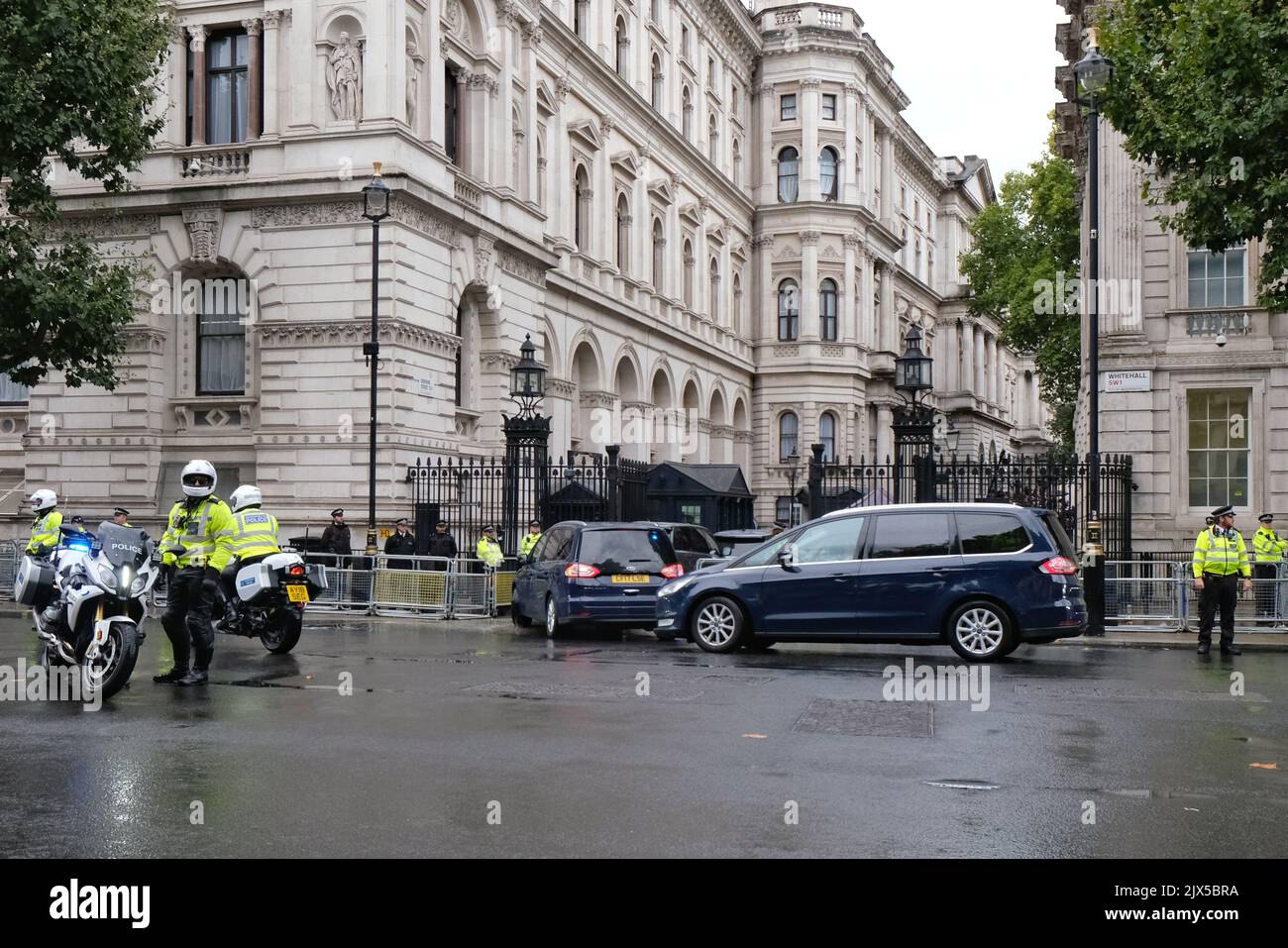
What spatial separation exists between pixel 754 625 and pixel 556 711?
542 centimetres

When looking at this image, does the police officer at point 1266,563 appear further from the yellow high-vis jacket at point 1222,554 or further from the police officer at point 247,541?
the police officer at point 247,541

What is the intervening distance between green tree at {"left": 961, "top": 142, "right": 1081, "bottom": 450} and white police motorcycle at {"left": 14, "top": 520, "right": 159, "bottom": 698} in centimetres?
3744

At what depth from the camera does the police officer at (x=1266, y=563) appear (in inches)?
798

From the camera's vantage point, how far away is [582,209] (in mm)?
44312

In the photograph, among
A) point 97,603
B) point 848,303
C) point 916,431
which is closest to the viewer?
point 97,603

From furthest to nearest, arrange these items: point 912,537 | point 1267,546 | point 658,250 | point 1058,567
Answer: point 658,250 < point 1267,546 < point 912,537 < point 1058,567

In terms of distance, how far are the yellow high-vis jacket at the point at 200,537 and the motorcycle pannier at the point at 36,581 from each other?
919 millimetres

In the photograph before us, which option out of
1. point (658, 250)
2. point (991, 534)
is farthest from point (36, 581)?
point (658, 250)

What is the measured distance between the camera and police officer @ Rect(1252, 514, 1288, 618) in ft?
66.5

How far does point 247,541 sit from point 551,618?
525 centimetres

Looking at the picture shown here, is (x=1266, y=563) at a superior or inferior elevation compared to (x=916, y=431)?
inferior

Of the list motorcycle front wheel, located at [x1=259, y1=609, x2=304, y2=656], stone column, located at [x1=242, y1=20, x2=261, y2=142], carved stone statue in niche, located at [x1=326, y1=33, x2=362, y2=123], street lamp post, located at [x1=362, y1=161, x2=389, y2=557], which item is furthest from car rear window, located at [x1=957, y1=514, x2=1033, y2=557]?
stone column, located at [x1=242, y1=20, x2=261, y2=142]

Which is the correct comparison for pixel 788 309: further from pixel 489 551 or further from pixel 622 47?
pixel 489 551
